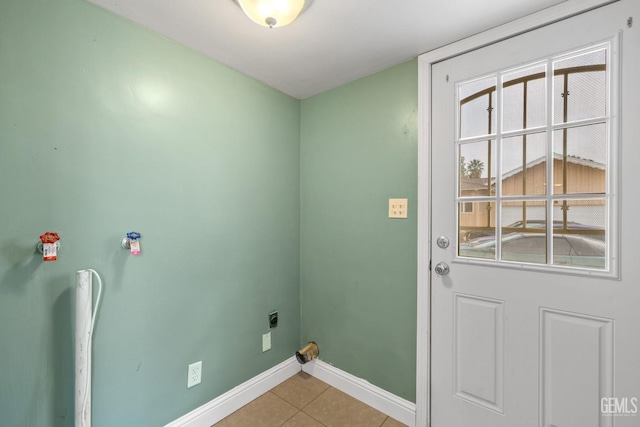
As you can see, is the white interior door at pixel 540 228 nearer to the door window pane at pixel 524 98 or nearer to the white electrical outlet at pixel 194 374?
the door window pane at pixel 524 98

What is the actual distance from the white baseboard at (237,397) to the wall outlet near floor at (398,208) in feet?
4.36

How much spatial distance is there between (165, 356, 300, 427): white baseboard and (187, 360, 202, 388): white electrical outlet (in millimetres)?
153

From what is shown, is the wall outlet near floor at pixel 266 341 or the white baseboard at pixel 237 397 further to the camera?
the wall outlet near floor at pixel 266 341

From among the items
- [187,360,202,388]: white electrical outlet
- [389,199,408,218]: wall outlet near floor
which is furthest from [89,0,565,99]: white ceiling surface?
[187,360,202,388]: white electrical outlet

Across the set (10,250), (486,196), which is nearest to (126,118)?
(10,250)

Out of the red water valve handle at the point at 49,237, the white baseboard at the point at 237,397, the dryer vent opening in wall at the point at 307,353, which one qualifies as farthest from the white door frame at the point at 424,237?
the red water valve handle at the point at 49,237

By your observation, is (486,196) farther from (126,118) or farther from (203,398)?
(203,398)

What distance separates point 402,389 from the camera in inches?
62.7

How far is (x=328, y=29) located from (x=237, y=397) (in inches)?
83.6

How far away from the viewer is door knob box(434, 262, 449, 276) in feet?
4.72

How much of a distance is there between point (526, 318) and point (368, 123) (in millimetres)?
1334

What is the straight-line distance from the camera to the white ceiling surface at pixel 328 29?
3.79 feet

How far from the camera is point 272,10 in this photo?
3.67ft

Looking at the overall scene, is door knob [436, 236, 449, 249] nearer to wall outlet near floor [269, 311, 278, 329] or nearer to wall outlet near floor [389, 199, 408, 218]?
wall outlet near floor [389, 199, 408, 218]
